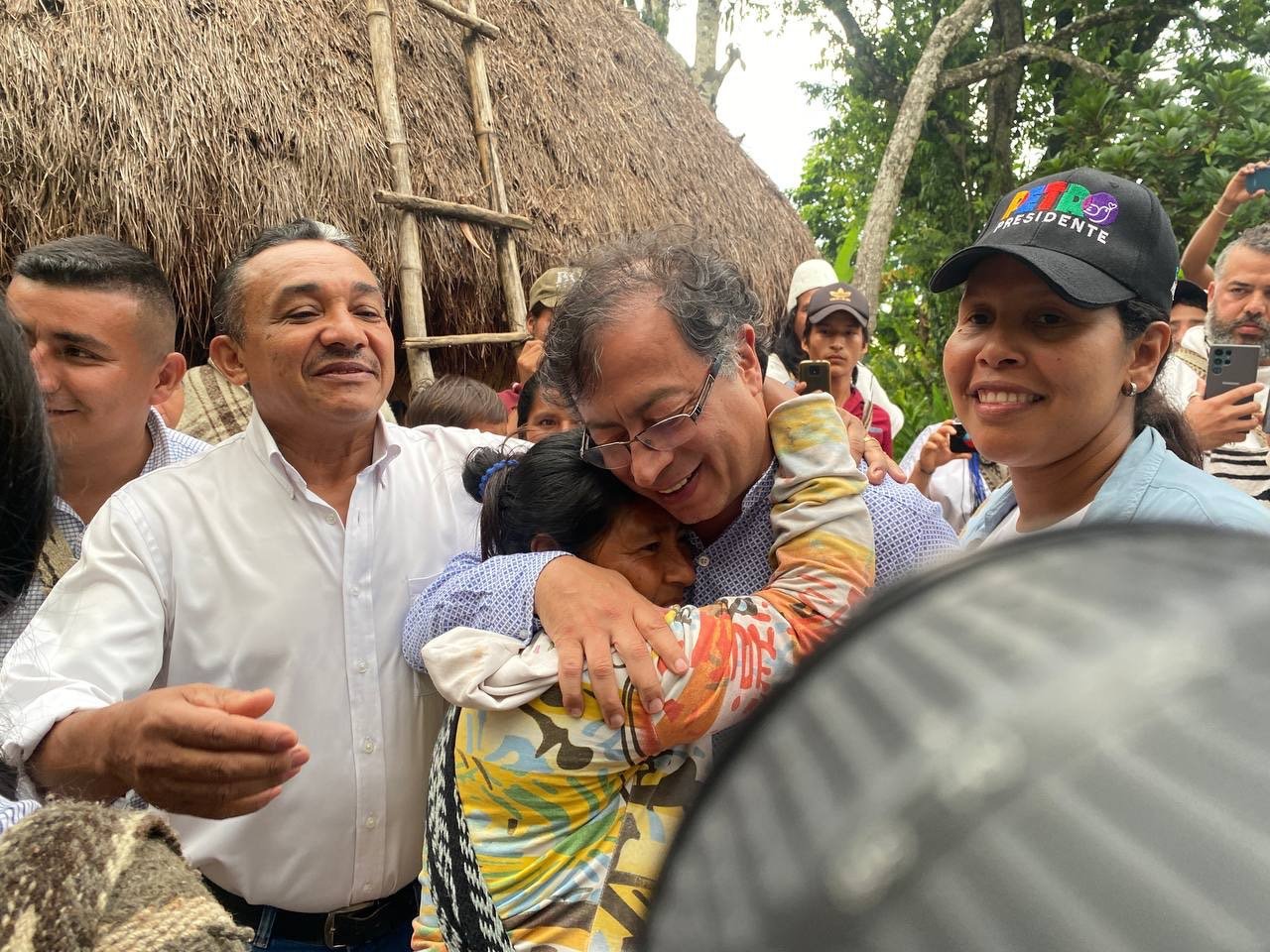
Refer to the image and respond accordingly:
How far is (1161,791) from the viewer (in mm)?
245

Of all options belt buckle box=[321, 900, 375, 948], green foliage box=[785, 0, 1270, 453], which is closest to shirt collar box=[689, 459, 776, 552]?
belt buckle box=[321, 900, 375, 948]

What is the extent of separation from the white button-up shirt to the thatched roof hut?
3034 millimetres

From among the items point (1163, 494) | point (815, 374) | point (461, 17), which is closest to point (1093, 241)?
point (1163, 494)

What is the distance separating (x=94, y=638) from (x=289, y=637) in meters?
0.33

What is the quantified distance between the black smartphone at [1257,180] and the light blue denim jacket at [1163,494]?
2.91m

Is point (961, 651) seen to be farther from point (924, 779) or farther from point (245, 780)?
point (245, 780)

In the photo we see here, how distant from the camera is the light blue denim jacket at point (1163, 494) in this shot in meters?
1.15

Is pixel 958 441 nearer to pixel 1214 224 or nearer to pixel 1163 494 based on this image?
pixel 1163 494

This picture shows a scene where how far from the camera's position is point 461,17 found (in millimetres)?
5203

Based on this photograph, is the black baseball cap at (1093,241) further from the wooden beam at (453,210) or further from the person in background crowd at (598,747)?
the wooden beam at (453,210)

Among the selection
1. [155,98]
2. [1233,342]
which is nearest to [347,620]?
[1233,342]

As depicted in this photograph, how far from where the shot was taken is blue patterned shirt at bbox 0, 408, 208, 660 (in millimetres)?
1646

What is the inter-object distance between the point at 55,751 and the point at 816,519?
1.18 meters

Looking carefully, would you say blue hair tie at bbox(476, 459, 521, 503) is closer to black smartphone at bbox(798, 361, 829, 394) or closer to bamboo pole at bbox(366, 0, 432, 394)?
black smartphone at bbox(798, 361, 829, 394)
